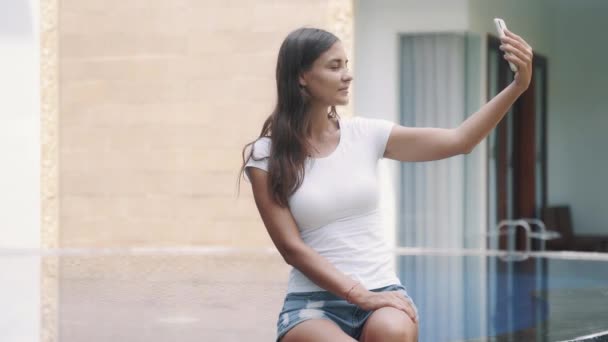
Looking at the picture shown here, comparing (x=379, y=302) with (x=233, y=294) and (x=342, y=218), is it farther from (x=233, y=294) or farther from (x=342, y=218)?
(x=233, y=294)

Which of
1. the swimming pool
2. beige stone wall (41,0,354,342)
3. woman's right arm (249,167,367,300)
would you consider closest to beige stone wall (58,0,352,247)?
beige stone wall (41,0,354,342)

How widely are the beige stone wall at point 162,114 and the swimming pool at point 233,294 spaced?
299mm

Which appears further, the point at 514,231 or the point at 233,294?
the point at 514,231

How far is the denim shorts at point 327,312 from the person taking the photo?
2.08m

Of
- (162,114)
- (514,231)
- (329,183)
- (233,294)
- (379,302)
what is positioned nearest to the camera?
(379,302)

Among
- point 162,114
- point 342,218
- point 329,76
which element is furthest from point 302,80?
point 162,114

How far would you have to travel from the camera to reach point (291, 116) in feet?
7.24

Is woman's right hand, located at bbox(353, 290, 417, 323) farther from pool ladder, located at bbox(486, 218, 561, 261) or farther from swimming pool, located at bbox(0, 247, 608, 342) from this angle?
pool ladder, located at bbox(486, 218, 561, 261)

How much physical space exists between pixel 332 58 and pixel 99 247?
760 centimetres

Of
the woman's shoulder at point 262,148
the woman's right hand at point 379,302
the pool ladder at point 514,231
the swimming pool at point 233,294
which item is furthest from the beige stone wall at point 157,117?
the woman's right hand at point 379,302

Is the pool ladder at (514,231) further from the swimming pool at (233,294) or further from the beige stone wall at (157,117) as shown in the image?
the beige stone wall at (157,117)

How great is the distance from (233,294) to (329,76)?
458 cm

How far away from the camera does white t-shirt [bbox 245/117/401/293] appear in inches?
83.0

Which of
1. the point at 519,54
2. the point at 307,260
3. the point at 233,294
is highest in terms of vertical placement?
the point at 519,54
